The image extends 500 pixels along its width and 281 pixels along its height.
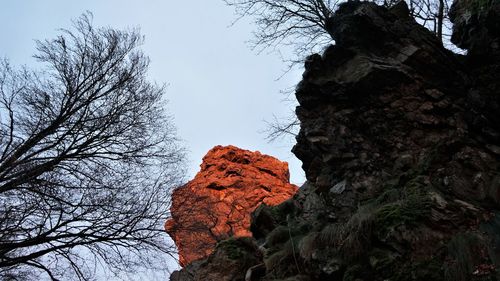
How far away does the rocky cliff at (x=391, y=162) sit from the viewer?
15.7ft

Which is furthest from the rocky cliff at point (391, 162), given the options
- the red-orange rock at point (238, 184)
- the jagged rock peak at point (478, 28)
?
the red-orange rock at point (238, 184)

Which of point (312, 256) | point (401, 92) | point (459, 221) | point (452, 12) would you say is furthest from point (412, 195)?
point (452, 12)

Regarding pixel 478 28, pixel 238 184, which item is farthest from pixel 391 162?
pixel 238 184

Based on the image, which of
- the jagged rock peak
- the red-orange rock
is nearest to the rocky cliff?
the jagged rock peak

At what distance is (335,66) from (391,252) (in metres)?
4.10

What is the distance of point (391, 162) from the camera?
6699 millimetres

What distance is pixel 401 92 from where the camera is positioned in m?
7.08

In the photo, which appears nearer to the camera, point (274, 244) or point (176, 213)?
point (274, 244)

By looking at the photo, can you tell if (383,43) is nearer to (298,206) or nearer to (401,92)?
(401,92)

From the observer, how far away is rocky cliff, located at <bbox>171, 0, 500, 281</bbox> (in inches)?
188

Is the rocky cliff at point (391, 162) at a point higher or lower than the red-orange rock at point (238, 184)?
lower

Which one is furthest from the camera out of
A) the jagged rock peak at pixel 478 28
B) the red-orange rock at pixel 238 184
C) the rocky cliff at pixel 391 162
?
the red-orange rock at pixel 238 184

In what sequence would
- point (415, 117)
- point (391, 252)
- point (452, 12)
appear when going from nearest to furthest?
1. point (391, 252)
2. point (415, 117)
3. point (452, 12)

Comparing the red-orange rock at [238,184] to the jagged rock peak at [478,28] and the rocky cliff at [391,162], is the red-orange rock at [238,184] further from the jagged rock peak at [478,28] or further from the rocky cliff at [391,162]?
the jagged rock peak at [478,28]
